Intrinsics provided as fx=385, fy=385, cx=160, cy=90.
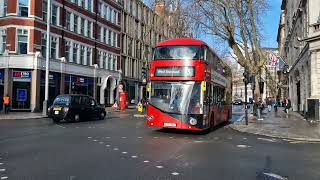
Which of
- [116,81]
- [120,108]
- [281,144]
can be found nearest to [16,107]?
[120,108]

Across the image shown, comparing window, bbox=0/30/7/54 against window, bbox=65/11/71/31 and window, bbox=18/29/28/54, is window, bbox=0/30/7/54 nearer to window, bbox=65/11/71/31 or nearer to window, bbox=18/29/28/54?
window, bbox=18/29/28/54

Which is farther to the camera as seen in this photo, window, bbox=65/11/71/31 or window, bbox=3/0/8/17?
window, bbox=65/11/71/31

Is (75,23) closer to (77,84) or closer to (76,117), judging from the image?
(77,84)

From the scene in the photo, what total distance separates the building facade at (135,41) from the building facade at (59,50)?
4.07 metres

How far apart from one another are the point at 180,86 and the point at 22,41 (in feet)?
77.1

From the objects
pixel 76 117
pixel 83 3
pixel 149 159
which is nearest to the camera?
pixel 149 159

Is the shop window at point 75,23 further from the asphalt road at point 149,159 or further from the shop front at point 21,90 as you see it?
the asphalt road at point 149,159

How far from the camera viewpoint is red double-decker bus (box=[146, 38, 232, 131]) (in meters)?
16.5

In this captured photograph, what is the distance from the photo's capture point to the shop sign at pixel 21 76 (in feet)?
115

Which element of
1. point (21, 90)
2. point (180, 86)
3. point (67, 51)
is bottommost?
point (180, 86)

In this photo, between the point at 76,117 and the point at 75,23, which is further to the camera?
the point at 75,23

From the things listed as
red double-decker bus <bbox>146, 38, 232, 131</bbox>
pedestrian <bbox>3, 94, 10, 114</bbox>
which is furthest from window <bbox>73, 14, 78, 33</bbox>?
red double-decker bus <bbox>146, 38, 232, 131</bbox>

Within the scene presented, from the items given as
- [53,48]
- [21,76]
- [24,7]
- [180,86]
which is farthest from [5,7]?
[180,86]

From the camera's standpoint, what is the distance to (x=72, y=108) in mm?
23609
